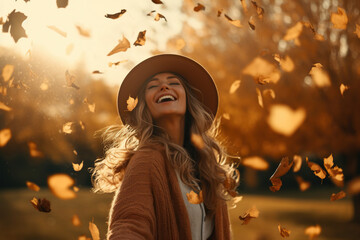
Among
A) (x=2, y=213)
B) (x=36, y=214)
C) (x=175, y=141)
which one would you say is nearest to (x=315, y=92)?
(x=175, y=141)

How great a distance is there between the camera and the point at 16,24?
1.96m

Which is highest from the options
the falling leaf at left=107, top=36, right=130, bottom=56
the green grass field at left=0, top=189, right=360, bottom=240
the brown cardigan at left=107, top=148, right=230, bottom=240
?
the falling leaf at left=107, top=36, right=130, bottom=56

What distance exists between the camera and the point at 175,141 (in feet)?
8.64

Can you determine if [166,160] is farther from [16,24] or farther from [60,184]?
[16,24]

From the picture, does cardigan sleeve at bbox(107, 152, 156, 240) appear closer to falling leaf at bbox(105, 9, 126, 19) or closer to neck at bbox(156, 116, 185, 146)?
neck at bbox(156, 116, 185, 146)

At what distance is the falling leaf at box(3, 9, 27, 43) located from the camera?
1.94m

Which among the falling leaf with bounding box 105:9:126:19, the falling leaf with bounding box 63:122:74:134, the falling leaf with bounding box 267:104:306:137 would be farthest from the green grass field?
the falling leaf with bounding box 267:104:306:137

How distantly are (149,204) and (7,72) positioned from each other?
Answer: 4.67ft

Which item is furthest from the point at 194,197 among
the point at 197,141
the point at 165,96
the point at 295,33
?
the point at 295,33

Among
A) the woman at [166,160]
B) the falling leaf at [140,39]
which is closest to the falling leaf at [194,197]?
the woman at [166,160]

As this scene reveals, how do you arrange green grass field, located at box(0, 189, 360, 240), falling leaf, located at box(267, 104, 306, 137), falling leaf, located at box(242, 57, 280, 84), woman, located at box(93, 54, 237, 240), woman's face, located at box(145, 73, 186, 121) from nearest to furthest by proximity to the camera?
woman, located at box(93, 54, 237, 240), falling leaf, located at box(267, 104, 306, 137), woman's face, located at box(145, 73, 186, 121), falling leaf, located at box(242, 57, 280, 84), green grass field, located at box(0, 189, 360, 240)

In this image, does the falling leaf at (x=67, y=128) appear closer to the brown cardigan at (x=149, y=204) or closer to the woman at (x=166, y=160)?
the woman at (x=166, y=160)

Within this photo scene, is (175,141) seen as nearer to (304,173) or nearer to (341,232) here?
(341,232)

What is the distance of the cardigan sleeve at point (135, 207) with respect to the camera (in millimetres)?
1866
